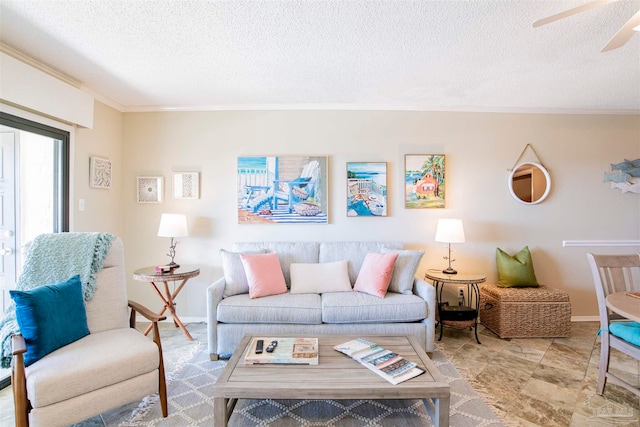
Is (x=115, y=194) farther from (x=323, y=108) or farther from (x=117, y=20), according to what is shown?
(x=323, y=108)

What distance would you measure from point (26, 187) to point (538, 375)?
14.4 ft

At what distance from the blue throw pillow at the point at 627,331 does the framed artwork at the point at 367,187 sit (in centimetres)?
204

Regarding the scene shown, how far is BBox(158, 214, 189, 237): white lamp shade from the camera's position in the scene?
3.00 m

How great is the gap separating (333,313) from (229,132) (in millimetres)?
2337

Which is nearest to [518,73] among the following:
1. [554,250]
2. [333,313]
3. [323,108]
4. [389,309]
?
[323,108]

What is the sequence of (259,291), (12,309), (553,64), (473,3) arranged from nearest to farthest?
(473,3)
(12,309)
(553,64)
(259,291)

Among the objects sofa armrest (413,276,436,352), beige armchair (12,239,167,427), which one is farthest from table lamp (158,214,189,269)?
sofa armrest (413,276,436,352)

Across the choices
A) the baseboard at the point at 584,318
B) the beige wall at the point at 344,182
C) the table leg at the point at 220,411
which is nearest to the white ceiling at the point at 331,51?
the beige wall at the point at 344,182

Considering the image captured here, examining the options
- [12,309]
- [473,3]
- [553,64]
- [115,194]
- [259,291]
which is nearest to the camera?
[473,3]

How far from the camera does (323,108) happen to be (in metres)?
3.43

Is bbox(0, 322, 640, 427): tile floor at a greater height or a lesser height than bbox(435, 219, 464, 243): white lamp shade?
lesser

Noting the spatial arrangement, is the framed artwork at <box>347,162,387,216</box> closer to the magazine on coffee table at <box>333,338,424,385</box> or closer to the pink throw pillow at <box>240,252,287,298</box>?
the pink throw pillow at <box>240,252,287,298</box>

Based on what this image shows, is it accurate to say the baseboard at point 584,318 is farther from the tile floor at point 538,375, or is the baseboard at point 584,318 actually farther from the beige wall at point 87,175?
the beige wall at point 87,175

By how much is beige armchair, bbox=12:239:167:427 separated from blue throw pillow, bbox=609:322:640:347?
294 cm
